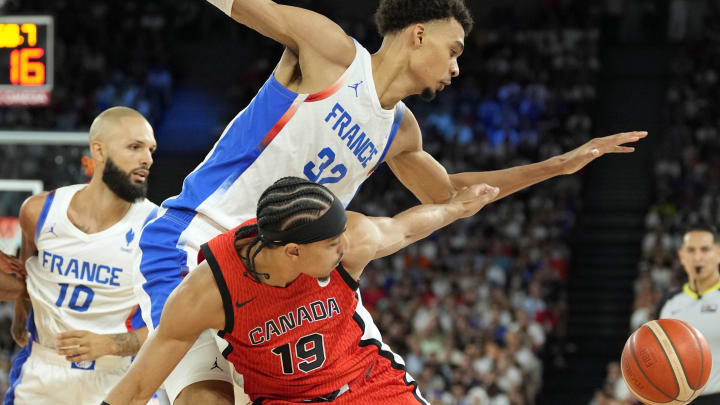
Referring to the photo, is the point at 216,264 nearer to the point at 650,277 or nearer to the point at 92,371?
the point at 92,371

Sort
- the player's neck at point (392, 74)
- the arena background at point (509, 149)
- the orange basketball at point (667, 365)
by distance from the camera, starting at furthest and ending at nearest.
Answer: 1. the arena background at point (509, 149)
2. the orange basketball at point (667, 365)
3. the player's neck at point (392, 74)

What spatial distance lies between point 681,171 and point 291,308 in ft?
42.5

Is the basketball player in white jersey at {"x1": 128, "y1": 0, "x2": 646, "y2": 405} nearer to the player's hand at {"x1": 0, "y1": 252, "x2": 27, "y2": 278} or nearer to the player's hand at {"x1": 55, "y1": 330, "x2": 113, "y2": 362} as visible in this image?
the player's hand at {"x1": 55, "y1": 330, "x2": 113, "y2": 362}

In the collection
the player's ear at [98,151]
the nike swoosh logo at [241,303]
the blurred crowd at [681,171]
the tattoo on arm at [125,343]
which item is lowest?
the blurred crowd at [681,171]

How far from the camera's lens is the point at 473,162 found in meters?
16.0

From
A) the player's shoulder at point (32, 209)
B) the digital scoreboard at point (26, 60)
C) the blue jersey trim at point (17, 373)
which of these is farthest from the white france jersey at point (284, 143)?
the digital scoreboard at point (26, 60)

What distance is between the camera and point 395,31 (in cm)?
387

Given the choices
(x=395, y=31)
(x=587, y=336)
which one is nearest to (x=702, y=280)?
(x=395, y=31)

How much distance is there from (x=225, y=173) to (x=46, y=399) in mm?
2225

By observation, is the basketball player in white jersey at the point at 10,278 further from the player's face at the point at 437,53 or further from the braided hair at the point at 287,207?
the player's face at the point at 437,53

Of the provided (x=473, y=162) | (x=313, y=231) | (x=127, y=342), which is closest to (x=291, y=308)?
(x=313, y=231)

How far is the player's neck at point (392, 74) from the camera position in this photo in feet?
12.3

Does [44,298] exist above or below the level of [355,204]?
above

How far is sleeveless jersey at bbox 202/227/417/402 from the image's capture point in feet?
10.8
